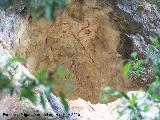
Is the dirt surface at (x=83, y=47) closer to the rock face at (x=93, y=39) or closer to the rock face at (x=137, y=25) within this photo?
the rock face at (x=93, y=39)

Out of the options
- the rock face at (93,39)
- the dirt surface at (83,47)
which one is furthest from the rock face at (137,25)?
the dirt surface at (83,47)

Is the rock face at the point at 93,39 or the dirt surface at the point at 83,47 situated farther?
the dirt surface at the point at 83,47

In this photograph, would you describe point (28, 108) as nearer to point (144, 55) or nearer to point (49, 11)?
point (49, 11)

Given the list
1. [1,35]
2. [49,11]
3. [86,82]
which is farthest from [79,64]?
[49,11]

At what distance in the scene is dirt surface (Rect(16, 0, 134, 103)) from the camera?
6.66 meters

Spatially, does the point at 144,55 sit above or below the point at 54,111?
above

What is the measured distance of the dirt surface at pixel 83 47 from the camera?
666 cm

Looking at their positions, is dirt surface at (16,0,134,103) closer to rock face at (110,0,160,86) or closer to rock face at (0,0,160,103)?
rock face at (0,0,160,103)

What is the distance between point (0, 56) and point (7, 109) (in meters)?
0.76

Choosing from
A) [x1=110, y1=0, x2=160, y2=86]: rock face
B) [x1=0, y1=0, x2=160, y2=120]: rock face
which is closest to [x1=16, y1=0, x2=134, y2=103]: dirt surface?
[x1=0, y1=0, x2=160, y2=120]: rock face

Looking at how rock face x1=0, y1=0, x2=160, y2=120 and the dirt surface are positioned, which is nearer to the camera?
rock face x1=0, y1=0, x2=160, y2=120

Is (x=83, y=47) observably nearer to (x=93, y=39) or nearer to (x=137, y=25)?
(x=93, y=39)

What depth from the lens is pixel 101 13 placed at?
670 centimetres

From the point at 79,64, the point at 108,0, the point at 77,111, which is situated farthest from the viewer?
the point at 79,64
